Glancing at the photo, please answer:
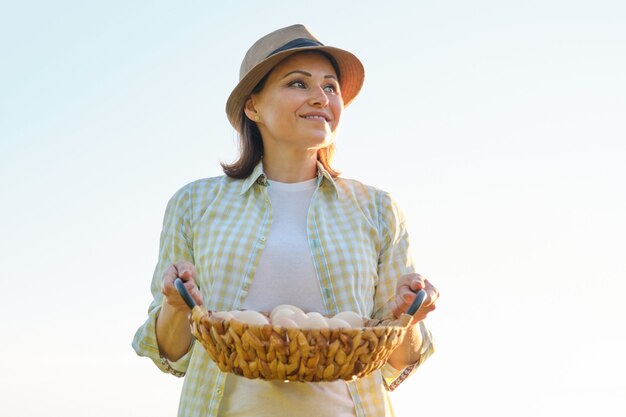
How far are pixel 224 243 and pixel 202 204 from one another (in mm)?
251

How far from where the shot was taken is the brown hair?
13.5 ft

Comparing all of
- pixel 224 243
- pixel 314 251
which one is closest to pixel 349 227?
pixel 314 251

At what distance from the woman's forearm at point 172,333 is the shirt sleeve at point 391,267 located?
2.53 ft

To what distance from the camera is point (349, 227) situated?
394cm

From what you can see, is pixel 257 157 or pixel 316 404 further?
pixel 257 157

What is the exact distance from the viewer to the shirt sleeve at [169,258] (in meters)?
3.79

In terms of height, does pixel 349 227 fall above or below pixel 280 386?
above

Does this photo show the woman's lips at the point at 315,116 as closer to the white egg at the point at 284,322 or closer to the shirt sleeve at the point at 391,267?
the shirt sleeve at the point at 391,267

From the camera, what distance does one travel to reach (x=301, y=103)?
3.88 metres

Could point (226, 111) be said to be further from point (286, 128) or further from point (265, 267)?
point (265, 267)

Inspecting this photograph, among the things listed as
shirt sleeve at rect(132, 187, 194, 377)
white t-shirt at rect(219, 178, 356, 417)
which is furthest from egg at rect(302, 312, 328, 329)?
shirt sleeve at rect(132, 187, 194, 377)

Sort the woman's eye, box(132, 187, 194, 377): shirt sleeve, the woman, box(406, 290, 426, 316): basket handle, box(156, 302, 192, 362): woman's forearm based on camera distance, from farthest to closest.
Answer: the woman's eye, box(132, 187, 194, 377): shirt sleeve, box(156, 302, 192, 362): woman's forearm, the woman, box(406, 290, 426, 316): basket handle

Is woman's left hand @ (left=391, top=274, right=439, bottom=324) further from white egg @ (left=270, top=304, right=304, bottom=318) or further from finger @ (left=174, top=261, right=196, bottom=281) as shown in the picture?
finger @ (left=174, top=261, right=196, bottom=281)

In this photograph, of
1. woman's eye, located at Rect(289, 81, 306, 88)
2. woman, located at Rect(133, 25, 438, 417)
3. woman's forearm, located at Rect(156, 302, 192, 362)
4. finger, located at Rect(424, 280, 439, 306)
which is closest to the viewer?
finger, located at Rect(424, 280, 439, 306)
